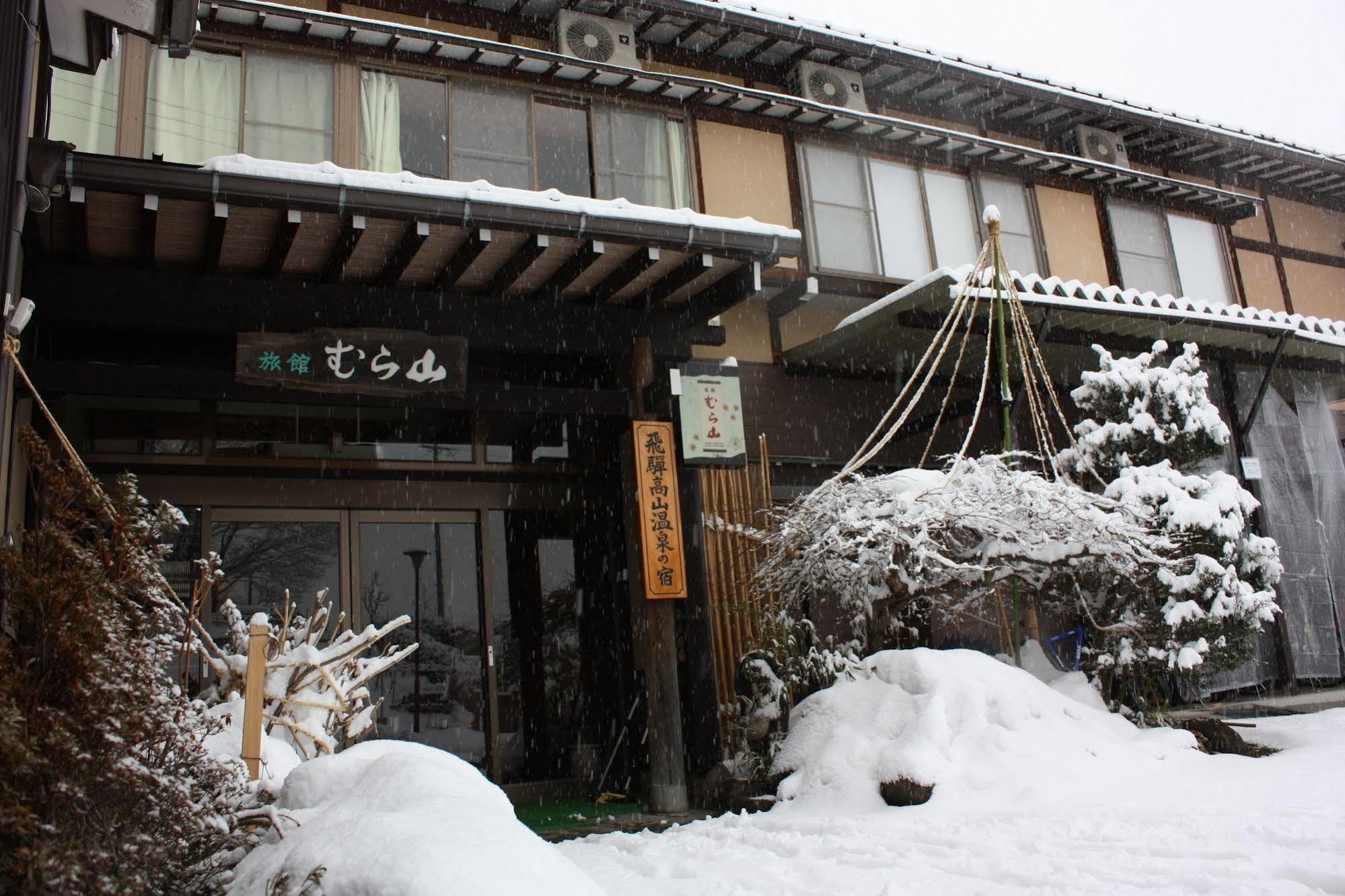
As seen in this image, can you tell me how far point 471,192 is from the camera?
6.55 metres

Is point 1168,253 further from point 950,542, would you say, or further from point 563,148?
point 563,148

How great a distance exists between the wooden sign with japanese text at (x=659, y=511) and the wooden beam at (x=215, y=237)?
10.3ft

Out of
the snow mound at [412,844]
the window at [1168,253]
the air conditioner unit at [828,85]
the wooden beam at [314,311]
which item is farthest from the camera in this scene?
the window at [1168,253]

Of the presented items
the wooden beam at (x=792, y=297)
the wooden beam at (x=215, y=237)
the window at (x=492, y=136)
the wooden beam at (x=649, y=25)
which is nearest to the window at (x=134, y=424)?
the wooden beam at (x=215, y=237)

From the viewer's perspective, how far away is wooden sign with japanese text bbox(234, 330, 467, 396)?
22.4 ft

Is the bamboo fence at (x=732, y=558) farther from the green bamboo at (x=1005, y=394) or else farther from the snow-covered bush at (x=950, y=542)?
the green bamboo at (x=1005, y=394)

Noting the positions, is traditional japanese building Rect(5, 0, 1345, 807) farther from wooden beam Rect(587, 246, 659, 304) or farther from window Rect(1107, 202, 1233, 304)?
window Rect(1107, 202, 1233, 304)

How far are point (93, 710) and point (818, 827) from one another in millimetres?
3906

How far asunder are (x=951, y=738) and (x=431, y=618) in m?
4.09

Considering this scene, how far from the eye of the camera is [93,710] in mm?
2930

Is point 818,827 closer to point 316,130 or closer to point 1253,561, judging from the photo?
point 1253,561

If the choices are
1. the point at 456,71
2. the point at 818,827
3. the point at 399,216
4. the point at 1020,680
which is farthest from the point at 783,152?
the point at 818,827

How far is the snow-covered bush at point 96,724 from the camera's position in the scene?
2607mm

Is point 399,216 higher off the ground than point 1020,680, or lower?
higher
